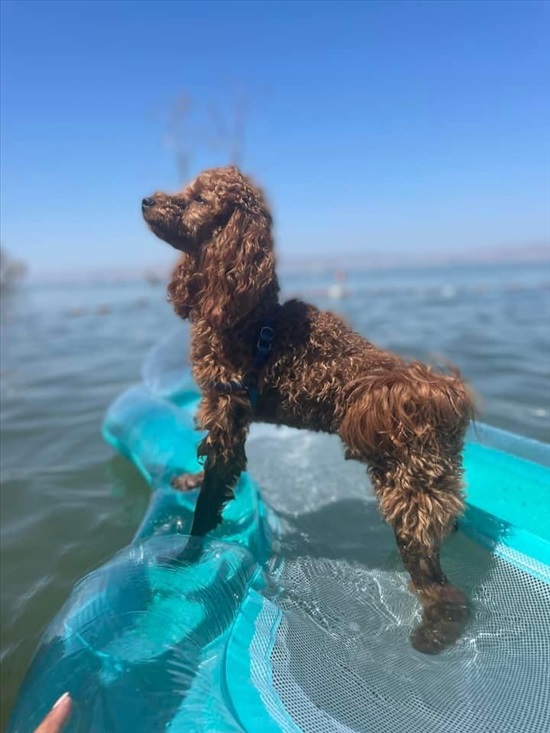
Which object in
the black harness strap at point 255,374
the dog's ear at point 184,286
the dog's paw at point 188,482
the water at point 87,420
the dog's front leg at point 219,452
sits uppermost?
the dog's ear at point 184,286

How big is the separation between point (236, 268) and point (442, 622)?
2.28 m

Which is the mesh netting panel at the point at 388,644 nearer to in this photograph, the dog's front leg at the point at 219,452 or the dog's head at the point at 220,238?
the dog's front leg at the point at 219,452

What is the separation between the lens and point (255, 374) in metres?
3.19

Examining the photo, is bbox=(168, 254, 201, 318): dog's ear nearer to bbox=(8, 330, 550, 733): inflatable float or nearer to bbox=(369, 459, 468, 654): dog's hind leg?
bbox=(8, 330, 550, 733): inflatable float

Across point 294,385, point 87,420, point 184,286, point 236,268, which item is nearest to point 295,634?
point 294,385

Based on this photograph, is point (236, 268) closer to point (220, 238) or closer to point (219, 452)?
point (220, 238)

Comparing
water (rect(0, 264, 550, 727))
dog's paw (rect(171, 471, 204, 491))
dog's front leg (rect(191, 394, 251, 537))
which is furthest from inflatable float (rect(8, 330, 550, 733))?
water (rect(0, 264, 550, 727))

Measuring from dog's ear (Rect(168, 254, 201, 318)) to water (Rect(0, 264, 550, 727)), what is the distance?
1662 mm

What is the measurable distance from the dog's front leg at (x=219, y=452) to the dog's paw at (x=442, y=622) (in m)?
1.33

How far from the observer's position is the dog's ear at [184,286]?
127 inches

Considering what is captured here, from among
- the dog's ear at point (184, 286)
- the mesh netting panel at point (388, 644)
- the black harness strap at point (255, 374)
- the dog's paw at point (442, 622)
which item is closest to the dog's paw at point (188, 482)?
the mesh netting panel at point (388, 644)

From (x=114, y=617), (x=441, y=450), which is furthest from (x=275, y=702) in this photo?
(x=441, y=450)

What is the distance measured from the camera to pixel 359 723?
210cm

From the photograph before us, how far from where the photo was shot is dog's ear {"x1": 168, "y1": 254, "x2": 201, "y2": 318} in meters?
3.24
